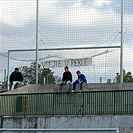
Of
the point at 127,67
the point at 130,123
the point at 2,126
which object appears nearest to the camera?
the point at 130,123

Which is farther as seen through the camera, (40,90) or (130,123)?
(40,90)

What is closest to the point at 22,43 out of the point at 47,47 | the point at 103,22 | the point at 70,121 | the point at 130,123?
the point at 47,47

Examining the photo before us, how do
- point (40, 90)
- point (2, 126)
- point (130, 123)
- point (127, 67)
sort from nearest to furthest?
point (130, 123) < point (2, 126) < point (127, 67) < point (40, 90)

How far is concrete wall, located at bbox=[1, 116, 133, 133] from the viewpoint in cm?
2048

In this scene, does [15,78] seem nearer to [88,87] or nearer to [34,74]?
[34,74]

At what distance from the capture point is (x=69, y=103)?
22.6 metres

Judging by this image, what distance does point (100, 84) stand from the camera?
25312 mm

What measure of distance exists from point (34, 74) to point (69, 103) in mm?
6130

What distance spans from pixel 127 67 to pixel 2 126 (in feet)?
21.5

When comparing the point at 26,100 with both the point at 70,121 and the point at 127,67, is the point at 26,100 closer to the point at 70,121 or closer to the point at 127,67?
the point at 70,121

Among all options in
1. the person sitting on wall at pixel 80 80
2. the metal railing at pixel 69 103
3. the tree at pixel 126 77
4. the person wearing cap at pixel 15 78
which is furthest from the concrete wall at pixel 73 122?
the tree at pixel 126 77

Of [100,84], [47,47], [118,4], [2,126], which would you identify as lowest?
[2,126]

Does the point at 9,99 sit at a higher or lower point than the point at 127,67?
lower

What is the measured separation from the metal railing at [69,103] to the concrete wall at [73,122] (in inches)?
26.4
